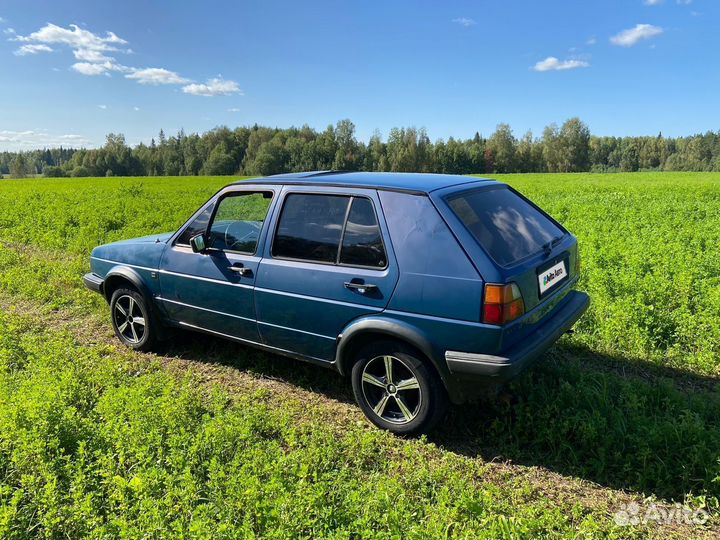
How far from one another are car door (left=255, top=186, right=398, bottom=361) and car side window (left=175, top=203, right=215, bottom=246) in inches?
32.8

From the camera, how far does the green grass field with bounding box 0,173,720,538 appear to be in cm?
260

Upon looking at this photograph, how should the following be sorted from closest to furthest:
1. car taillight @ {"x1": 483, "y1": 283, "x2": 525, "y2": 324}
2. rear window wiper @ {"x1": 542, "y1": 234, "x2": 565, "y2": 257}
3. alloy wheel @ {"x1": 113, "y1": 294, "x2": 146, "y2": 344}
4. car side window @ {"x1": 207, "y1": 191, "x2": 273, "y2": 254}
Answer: car taillight @ {"x1": 483, "y1": 283, "x2": 525, "y2": 324} < rear window wiper @ {"x1": 542, "y1": 234, "x2": 565, "y2": 257} < car side window @ {"x1": 207, "y1": 191, "x2": 273, "y2": 254} < alloy wheel @ {"x1": 113, "y1": 294, "x2": 146, "y2": 344}

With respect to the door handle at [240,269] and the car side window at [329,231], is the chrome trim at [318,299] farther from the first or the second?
the car side window at [329,231]

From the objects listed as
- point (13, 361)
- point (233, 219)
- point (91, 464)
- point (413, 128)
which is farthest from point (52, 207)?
point (413, 128)

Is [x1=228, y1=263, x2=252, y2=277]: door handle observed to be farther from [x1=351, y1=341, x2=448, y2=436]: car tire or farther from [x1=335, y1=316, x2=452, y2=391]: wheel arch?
[x1=351, y1=341, x2=448, y2=436]: car tire

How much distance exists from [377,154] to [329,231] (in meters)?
93.6

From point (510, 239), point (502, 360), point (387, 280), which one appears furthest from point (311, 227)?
point (502, 360)

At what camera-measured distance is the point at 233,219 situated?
449cm

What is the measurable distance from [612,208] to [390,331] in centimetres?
1274

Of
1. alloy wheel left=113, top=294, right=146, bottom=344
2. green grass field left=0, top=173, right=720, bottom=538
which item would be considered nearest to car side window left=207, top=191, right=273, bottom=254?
green grass field left=0, top=173, right=720, bottom=538

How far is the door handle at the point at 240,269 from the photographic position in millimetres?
3945

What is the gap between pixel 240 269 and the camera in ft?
13.1

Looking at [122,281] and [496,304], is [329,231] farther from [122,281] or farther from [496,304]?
[122,281]

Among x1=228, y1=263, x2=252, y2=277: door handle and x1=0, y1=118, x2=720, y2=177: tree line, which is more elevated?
x1=0, y1=118, x2=720, y2=177: tree line
